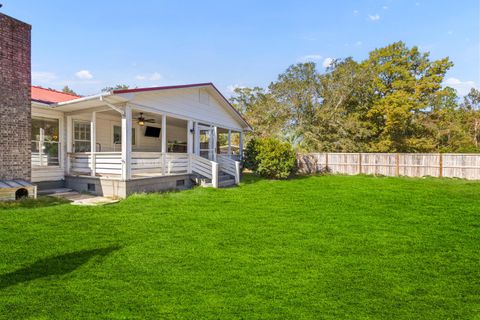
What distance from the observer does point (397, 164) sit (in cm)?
1745

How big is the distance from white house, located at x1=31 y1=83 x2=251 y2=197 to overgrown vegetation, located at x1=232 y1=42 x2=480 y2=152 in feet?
40.1

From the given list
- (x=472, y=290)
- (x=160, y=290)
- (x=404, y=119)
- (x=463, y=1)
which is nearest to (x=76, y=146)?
(x=160, y=290)

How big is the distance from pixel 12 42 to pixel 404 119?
25094 mm

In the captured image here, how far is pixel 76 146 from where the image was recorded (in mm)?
10656

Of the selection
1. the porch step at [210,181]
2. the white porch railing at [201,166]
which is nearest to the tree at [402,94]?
the porch step at [210,181]

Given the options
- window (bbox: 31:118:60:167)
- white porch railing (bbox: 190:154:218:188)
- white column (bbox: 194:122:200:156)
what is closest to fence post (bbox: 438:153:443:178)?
white porch railing (bbox: 190:154:218:188)

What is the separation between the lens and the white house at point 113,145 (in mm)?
8891

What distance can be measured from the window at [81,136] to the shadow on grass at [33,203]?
344 centimetres

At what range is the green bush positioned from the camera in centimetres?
1459

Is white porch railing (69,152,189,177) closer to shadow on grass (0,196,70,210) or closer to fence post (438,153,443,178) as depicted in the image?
shadow on grass (0,196,70,210)

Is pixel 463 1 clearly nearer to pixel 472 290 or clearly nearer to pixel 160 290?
pixel 472 290

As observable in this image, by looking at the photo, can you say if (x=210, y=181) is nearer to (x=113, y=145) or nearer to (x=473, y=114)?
(x=113, y=145)

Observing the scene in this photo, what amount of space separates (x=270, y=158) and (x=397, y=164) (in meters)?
8.80

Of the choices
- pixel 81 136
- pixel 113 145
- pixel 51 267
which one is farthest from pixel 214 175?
pixel 51 267
